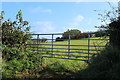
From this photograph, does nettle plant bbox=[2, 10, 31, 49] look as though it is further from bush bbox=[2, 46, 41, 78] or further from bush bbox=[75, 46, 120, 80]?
bush bbox=[75, 46, 120, 80]

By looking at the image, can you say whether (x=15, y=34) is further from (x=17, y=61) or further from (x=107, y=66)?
(x=107, y=66)

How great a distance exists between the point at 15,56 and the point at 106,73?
15.8ft

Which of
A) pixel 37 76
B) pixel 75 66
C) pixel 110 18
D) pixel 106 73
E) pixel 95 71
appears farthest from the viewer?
pixel 75 66

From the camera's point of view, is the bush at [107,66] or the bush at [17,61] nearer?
the bush at [107,66]

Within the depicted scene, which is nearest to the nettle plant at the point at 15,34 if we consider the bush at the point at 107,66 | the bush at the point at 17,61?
the bush at the point at 17,61

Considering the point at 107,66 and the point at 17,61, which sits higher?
the point at 107,66

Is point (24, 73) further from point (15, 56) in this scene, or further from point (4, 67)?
point (15, 56)

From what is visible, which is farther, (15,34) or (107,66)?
(15,34)

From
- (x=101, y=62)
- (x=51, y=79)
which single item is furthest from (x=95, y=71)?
(x=51, y=79)

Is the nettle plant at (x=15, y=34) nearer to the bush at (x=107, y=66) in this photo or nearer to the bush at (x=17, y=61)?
the bush at (x=17, y=61)

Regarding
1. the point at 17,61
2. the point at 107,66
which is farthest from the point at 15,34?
the point at 107,66

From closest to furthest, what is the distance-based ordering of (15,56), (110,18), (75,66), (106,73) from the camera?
1. (106,73)
2. (110,18)
3. (75,66)
4. (15,56)

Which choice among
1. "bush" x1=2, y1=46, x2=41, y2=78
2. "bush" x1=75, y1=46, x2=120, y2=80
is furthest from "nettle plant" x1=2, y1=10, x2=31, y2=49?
"bush" x1=75, y1=46, x2=120, y2=80

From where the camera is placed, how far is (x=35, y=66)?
7.29m
